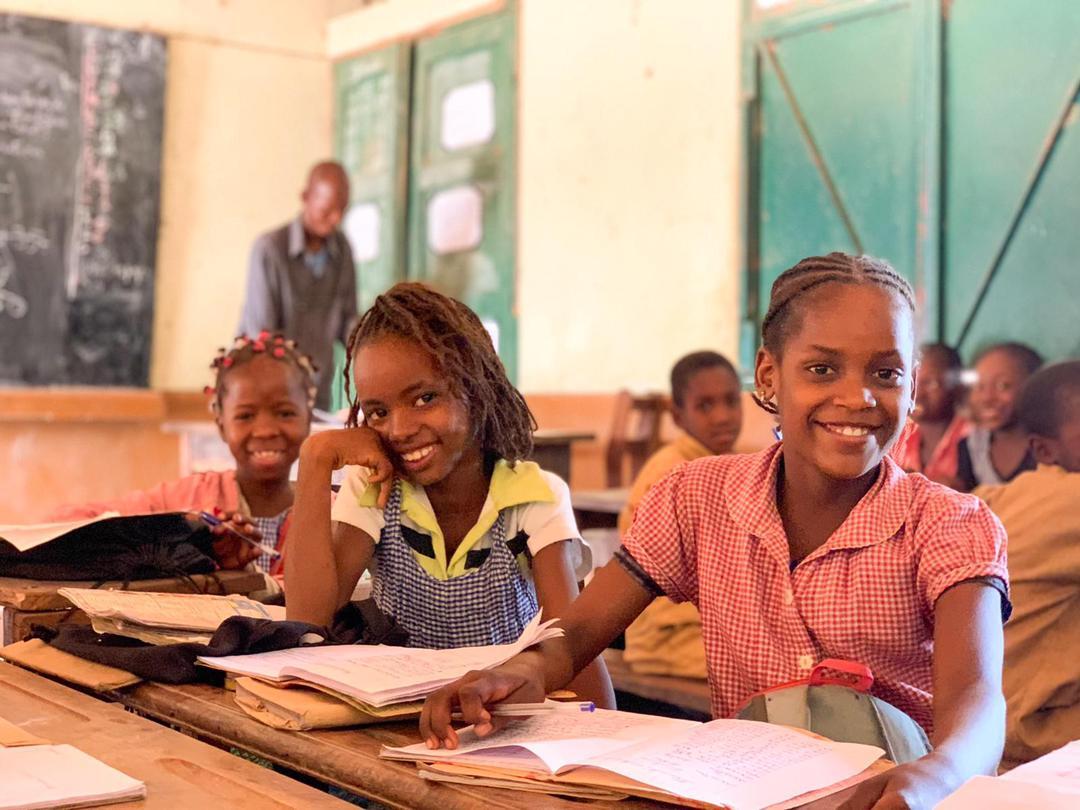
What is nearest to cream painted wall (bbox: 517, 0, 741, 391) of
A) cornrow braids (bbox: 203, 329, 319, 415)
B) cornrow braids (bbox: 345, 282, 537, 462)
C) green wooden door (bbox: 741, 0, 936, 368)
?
green wooden door (bbox: 741, 0, 936, 368)

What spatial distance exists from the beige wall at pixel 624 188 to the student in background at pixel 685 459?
1.03m

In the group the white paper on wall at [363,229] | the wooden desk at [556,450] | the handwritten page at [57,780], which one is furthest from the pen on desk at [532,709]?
the white paper on wall at [363,229]

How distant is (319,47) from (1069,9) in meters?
4.27

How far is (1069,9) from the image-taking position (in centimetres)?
394

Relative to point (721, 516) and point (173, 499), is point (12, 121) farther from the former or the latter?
point (721, 516)

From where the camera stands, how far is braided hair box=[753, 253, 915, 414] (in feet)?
4.83

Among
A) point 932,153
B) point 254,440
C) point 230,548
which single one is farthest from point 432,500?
point 932,153

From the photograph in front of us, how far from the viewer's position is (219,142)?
6.84m

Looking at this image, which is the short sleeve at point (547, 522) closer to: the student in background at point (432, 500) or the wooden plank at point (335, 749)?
the student in background at point (432, 500)

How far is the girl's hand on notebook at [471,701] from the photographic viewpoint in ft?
3.77

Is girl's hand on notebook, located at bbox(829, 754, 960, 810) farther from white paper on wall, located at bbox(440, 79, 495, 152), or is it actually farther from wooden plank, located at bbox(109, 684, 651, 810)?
white paper on wall, located at bbox(440, 79, 495, 152)

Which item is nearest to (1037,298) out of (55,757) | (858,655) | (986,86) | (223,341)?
(986,86)

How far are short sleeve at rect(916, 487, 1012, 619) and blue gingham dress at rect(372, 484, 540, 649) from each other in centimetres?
63

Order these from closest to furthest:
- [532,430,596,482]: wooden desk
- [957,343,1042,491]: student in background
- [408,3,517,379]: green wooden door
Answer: [957,343,1042,491]: student in background → [532,430,596,482]: wooden desk → [408,3,517,379]: green wooden door
